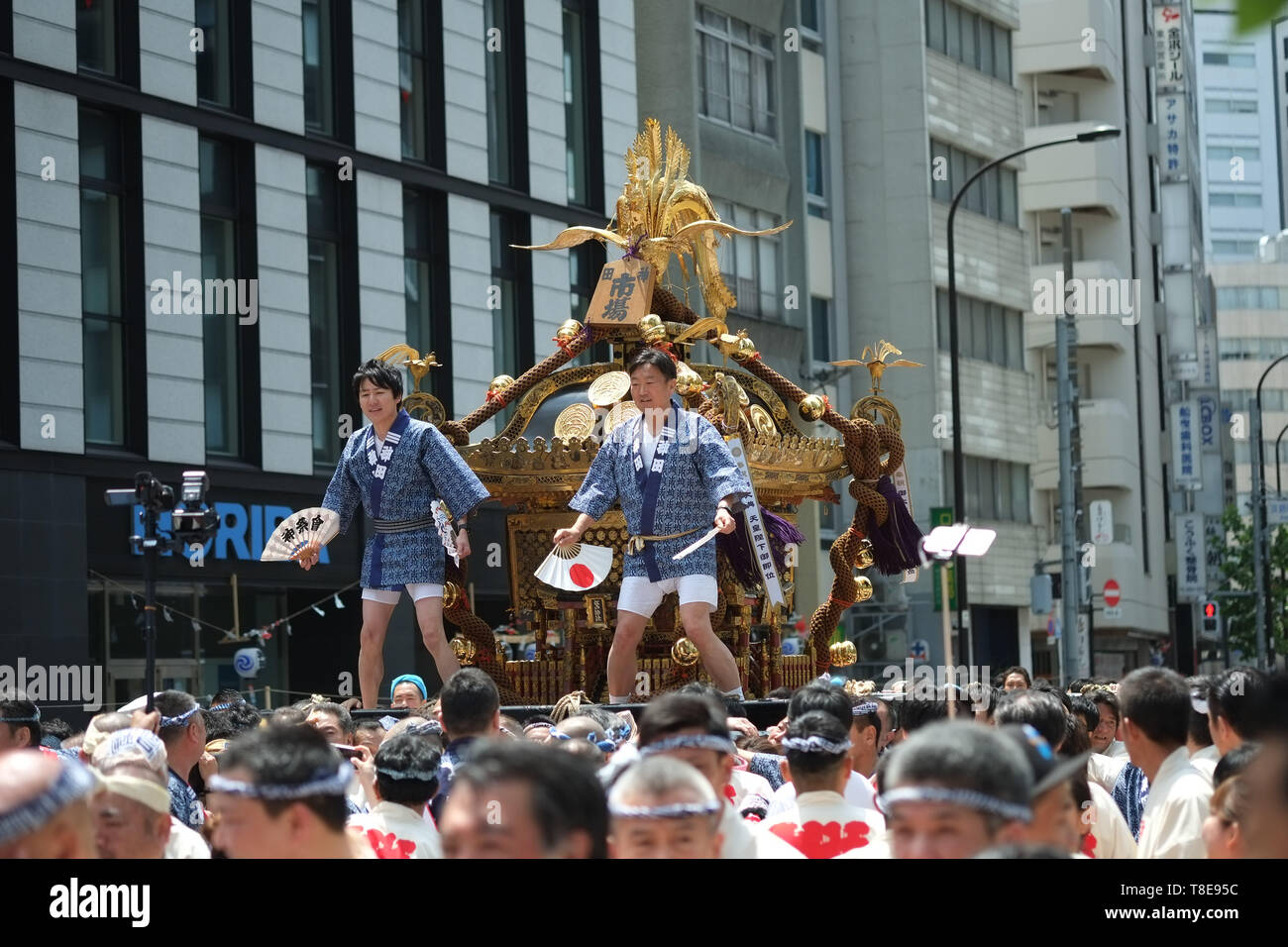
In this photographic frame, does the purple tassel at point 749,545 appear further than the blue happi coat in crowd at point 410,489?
Yes

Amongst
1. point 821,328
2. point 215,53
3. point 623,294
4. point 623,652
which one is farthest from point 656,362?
point 821,328

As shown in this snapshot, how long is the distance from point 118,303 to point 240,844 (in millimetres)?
19018

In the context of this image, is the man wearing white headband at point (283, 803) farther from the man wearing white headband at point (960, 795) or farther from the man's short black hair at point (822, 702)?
the man's short black hair at point (822, 702)

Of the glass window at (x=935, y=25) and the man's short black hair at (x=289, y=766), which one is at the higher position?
the glass window at (x=935, y=25)

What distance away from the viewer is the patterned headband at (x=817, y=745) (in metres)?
5.63

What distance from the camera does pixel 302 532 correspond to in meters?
11.2

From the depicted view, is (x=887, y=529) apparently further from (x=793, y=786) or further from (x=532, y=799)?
(x=532, y=799)

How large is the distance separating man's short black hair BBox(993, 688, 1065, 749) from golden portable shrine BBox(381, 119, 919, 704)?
17.2ft

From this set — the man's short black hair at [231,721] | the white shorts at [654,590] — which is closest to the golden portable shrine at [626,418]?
the white shorts at [654,590]

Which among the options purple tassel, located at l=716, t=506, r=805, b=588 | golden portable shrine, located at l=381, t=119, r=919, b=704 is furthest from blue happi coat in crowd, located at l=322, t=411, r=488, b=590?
purple tassel, located at l=716, t=506, r=805, b=588

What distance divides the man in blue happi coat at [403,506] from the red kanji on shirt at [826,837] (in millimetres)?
5617

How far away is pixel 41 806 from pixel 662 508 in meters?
7.33

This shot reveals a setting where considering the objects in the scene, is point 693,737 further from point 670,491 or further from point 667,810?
point 670,491

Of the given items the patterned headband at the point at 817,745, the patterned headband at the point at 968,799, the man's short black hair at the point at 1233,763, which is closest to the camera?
the patterned headband at the point at 968,799
